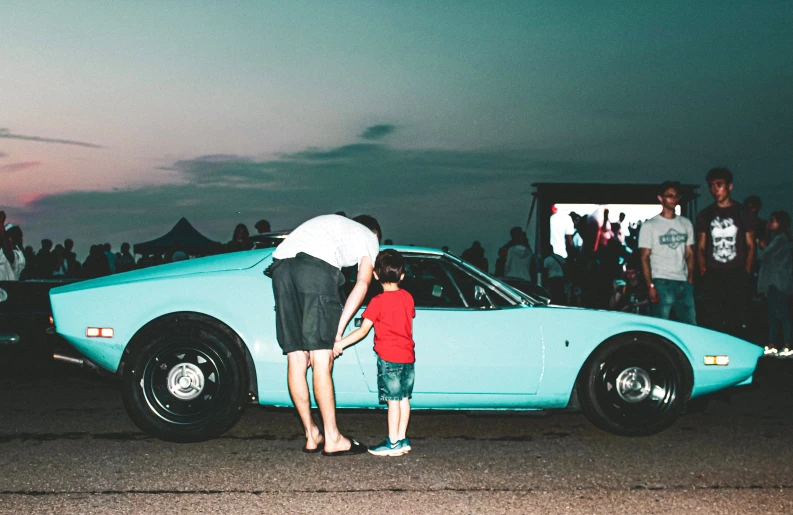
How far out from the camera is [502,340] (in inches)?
216

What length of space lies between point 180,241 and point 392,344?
77.5ft

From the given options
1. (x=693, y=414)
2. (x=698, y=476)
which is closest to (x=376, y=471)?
(x=698, y=476)

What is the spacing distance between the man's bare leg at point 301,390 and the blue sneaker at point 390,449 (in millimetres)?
372

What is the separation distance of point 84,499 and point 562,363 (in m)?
2.94

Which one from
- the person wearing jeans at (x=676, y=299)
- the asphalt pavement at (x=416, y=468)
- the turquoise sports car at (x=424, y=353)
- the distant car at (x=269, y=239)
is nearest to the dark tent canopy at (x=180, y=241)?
the distant car at (x=269, y=239)

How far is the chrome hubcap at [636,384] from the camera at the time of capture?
5.58m

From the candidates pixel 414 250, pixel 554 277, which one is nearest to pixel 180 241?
pixel 554 277

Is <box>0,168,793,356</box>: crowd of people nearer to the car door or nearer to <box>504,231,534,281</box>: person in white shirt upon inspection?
<box>504,231,534,281</box>: person in white shirt

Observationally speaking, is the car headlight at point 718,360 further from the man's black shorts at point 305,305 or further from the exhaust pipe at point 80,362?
the exhaust pipe at point 80,362

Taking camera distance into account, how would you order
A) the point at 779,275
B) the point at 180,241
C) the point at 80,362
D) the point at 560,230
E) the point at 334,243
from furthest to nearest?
the point at 180,241, the point at 560,230, the point at 779,275, the point at 80,362, the point at 334,243

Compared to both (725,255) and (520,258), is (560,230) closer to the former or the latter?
(520,258)

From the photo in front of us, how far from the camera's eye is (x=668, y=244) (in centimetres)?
703

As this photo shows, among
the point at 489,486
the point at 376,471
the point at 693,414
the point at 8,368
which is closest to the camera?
the point at 489,486

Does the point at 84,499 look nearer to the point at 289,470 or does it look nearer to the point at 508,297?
the point at 289,470
